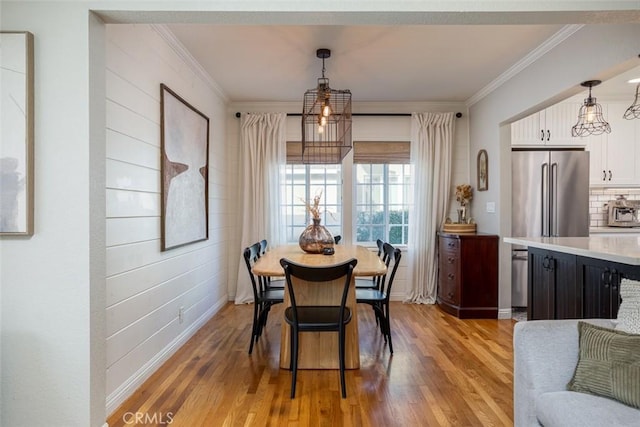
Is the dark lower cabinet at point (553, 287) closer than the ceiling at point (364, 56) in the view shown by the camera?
Yes

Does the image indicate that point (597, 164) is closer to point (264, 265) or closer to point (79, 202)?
point (264, 265)

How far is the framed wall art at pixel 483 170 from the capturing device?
408cm

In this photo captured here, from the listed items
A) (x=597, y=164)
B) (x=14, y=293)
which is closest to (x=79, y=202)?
(x=14, y=293)

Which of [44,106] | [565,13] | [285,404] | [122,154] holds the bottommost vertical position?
[285,404]

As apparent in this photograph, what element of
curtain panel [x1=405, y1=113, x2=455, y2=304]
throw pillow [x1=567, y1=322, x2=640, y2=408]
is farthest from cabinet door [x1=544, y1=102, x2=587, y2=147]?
throw pillow [x1=567, y1=322, x2=640, y2=408]

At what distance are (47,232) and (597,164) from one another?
537 centimetres

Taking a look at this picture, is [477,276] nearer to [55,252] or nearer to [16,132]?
[55,252]

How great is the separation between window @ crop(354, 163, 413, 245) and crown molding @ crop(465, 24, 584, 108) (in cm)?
124

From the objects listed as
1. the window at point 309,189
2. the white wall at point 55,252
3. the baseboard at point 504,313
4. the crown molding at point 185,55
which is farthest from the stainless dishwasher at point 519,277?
the white wall at point 55,252

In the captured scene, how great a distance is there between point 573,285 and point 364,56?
242 centimetres

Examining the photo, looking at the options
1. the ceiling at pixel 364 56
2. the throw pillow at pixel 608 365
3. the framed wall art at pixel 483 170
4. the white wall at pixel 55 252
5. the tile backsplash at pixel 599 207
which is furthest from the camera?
the tile backsplash at pixel 599 207

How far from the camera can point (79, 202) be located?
5.29 ft

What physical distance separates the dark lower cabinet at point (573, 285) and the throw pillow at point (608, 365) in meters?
0.69

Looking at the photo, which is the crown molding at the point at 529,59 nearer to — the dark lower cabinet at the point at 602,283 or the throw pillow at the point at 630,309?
the dark lower cabinet at the point at 602,283
